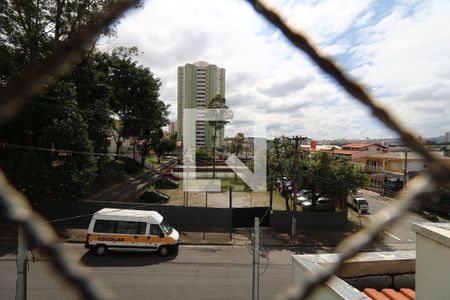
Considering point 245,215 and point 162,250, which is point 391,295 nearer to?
point 162,250

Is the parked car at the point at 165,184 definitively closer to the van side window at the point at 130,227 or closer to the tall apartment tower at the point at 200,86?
the van side window at the point at 130,227

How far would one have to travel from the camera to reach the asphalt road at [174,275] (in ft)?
31.4

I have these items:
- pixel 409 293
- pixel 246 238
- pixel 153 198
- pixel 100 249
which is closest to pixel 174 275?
pixel 100 249

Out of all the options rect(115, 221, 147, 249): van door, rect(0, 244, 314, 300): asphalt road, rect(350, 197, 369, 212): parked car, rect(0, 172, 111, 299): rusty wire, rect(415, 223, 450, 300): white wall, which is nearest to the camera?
rect(0, 172, 111, 299): rusty wire

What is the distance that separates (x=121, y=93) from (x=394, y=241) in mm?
20658

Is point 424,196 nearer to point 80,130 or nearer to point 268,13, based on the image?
point 268,13

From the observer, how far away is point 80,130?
14695 millimetres

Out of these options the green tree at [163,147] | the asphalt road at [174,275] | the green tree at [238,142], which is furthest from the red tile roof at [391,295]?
the green tree at [163,147]

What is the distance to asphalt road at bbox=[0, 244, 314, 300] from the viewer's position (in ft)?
31.4

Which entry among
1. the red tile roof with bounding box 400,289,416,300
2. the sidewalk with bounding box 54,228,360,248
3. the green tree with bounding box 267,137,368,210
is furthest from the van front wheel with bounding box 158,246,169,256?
the red tile roof with bounding box 400,289,416,300

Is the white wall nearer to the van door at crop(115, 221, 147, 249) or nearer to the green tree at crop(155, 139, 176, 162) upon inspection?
the van door at crop(115, 221, 147, 249)

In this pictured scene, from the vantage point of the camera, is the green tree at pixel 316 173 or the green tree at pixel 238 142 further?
the green tree at pixel 238 142

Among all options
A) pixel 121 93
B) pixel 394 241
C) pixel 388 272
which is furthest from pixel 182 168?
pixel 388 272

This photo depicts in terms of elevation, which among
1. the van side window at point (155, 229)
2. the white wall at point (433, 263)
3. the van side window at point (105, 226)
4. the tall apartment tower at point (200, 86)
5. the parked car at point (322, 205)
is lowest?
the parked car at point (322, 205)
